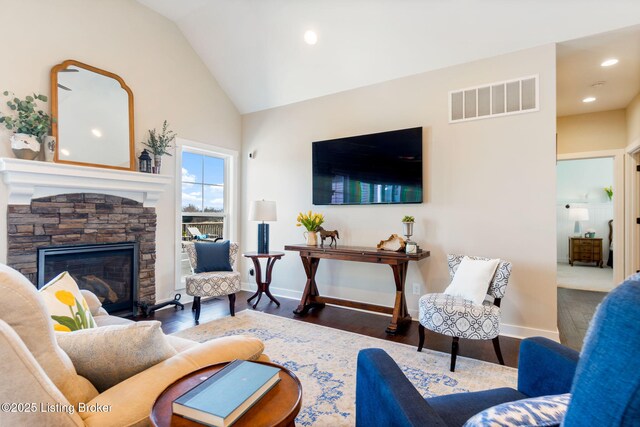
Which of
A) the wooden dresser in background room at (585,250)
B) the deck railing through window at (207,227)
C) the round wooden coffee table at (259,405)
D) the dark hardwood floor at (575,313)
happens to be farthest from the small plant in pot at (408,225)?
the wooden dresser in background room at (585,250)

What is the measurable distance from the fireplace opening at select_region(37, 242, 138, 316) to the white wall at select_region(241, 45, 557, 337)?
1881mm

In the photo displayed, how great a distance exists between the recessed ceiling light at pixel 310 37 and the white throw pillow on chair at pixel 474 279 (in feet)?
9.79

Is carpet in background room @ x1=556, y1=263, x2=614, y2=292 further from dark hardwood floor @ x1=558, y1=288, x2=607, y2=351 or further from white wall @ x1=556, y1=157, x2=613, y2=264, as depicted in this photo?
white wall @ x1=556, y1=157, x2=613, y2=264

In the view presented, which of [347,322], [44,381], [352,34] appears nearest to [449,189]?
[347,322]

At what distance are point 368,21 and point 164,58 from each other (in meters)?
2.63

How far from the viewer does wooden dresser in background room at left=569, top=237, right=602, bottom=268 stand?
24.3 feet

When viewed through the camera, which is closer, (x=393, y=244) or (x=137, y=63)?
(x=393, y=244)

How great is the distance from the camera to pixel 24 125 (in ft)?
9.37

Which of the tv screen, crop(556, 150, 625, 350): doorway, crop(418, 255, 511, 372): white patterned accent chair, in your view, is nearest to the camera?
crop(418, 255, 511, 372): white patterned accent chair

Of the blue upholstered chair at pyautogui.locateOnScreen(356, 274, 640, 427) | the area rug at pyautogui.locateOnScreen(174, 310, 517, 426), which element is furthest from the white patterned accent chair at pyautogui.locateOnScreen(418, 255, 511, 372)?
the blue upholstered chair at pyautogui.locateOnScreen(356, 274, 640, 427)

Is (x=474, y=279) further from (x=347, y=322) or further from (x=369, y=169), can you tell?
(x=369, y=169)

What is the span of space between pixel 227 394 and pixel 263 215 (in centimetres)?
320

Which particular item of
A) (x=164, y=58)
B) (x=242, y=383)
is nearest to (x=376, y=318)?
(x=242, y=383)

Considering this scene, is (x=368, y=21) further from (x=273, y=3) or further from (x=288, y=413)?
(x=288, y=413)
